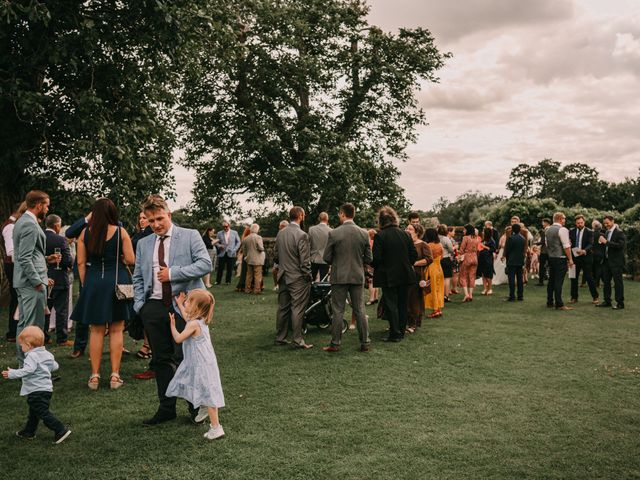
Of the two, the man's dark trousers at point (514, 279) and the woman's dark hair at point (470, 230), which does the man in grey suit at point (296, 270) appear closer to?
the woman's dark hair at point (470, 230)

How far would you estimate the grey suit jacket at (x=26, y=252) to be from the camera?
6.45 metres

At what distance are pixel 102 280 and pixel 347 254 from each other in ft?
11.5

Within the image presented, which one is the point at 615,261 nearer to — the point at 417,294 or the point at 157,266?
the point at 417,294

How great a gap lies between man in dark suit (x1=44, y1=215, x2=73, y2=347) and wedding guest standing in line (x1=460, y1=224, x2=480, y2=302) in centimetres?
950

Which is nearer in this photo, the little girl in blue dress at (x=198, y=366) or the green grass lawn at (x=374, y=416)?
the green grass lawn at (x=374, y=416)

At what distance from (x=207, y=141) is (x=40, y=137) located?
1087 centimetres

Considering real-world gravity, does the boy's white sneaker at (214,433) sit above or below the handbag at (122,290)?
below

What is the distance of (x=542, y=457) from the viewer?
4504 millimetres

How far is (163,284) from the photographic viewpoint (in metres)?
5.39

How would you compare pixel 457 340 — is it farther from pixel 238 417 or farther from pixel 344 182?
pixel 344 182

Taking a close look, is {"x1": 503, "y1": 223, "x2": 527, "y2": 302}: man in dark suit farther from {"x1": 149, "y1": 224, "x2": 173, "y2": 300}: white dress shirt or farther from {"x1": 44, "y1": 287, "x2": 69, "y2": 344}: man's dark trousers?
{"x1": 149, "y1": 224, "x2": 173, "y2": 300}: white dress shirt

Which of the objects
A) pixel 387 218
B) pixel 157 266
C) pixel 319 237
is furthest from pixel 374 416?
pixel 319 237

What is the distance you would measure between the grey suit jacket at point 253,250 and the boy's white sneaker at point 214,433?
11.4 metres

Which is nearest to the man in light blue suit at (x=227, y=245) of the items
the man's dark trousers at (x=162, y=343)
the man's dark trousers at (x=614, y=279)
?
the man's dark trousers at (x=614, y=279)
